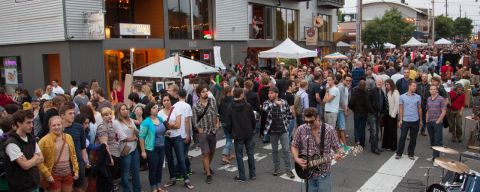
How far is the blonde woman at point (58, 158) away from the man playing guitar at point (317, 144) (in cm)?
289

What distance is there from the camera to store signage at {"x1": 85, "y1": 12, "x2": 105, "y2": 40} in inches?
626

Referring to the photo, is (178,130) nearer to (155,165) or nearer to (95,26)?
(155,165)

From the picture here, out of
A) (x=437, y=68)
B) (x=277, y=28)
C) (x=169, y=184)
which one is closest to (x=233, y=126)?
(x=169, y=184)

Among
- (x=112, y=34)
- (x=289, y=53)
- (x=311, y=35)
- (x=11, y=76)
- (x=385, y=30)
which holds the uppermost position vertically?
(x=385, y=30)

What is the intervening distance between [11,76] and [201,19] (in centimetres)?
909

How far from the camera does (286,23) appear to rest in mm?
30469

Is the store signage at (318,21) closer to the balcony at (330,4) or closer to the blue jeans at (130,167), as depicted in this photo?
the balcony at (330,4)

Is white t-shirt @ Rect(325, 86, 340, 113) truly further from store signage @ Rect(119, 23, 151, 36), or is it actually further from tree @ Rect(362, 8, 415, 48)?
tree @ Rect(362, 8, 415, 48)

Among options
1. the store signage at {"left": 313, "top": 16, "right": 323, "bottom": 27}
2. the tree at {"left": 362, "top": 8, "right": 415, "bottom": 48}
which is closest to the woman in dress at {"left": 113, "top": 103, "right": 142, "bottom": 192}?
the store signage at {"left": 313, "top": 16, "right": 323, "bottom": 27}

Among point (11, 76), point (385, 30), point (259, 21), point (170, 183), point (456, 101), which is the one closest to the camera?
point (170, 183)

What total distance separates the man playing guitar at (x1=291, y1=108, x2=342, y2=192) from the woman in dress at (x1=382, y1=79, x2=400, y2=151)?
16.2 feet

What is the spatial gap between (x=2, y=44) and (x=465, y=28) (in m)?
88.6

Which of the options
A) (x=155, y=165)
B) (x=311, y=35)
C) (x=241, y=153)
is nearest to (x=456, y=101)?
(x=241, y=153)

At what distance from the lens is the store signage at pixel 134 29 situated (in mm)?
18388
